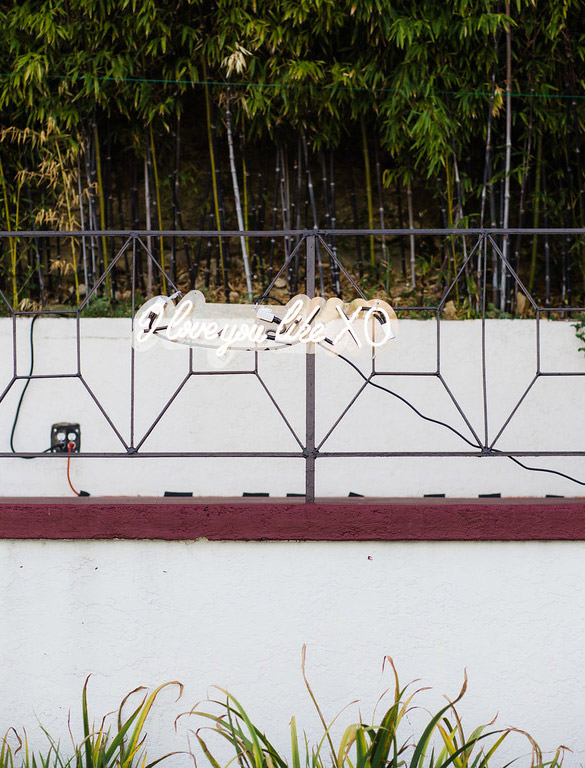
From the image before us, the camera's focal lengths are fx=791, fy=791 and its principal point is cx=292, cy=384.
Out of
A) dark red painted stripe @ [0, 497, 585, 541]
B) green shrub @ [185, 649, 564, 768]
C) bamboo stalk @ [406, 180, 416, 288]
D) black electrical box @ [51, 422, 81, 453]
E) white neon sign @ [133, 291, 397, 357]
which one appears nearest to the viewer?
green shrub @ [185, 649, 564, 768]

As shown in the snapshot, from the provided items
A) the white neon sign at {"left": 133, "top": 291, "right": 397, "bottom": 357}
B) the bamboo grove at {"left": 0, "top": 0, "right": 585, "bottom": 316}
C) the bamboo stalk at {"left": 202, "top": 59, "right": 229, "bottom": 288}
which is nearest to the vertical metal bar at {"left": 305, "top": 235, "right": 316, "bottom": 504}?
the white neon sign at {"left": 133, "top": 291, "right": 397, "bottom": 357}

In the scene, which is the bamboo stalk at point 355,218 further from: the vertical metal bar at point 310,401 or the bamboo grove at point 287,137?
the vertical metal bar at point 310,401

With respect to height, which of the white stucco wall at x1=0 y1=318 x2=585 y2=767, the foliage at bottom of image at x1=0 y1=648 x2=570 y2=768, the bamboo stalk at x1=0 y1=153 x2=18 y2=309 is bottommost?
the foliage at bottom of image at x1=0 y1=648 x2=570 y2=768

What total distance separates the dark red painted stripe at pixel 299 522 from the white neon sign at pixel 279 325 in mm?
494

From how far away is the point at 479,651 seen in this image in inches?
88.7

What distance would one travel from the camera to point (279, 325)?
2.43 metres

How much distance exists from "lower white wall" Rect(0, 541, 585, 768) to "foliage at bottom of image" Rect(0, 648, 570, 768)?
0.03 m

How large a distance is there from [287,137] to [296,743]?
311 cm

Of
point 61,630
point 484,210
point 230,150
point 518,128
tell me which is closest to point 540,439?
point 484,210

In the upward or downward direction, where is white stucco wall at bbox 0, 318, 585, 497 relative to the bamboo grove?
downward

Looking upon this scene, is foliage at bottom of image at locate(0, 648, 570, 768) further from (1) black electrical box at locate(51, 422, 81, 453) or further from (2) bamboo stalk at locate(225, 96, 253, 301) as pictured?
(2) bamboo stalk at locate(225, 96, 253, 301)

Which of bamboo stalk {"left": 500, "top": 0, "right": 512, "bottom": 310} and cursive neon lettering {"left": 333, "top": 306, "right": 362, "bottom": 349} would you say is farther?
bamboo stalk {"left": 500, "top": 0, "right": 512, "bottom": 310}

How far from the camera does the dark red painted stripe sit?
7.34ft

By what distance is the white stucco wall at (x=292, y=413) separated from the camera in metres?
3.88
